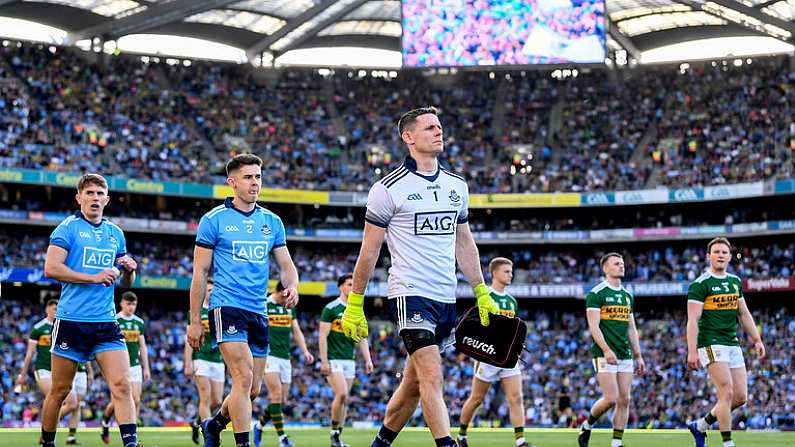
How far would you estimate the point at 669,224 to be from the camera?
5106 centimetres

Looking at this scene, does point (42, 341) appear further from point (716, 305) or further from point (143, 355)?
point (716, 305)

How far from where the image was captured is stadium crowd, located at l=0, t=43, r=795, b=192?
49.5 meters

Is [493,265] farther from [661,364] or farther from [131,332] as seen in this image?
[661,364]

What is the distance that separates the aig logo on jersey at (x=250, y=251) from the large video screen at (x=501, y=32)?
36.1 m

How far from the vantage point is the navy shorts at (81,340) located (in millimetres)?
10867

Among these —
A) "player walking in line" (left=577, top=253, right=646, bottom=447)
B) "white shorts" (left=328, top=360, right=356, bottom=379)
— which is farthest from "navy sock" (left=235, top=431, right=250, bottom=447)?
"white shorts" (left=328, top=360, right=356, bottom=379)

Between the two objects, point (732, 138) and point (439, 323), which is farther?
point (732, 138)

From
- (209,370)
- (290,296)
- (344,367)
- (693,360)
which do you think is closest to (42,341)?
(209,370)

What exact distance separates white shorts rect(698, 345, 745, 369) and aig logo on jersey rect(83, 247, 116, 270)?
7632 mm

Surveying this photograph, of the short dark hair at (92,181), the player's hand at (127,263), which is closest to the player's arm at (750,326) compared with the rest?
the player's hand at (127,263)

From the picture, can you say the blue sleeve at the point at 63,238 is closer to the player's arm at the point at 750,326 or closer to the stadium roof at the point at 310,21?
the player's arm at the point at 750,326

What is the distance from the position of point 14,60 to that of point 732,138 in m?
34.3

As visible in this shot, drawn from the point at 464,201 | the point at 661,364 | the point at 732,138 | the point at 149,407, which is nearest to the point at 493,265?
the point at 464,201

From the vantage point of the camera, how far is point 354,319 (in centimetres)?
894
